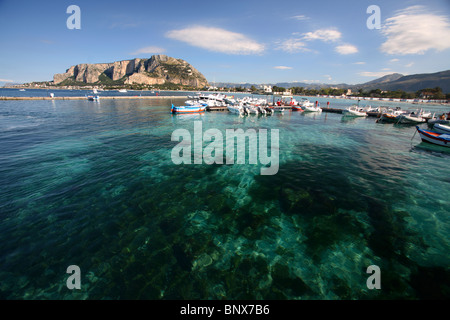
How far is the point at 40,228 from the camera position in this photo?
863 cm

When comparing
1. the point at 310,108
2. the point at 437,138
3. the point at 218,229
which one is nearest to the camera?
the point at 218,229

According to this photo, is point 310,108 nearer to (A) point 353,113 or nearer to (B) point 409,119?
(A) point 353,113

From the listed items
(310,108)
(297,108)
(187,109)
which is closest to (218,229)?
(187,109)

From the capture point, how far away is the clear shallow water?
21.1 ft

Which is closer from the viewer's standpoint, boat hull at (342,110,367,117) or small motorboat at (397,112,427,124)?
small motorboat at (397,112,427,124)

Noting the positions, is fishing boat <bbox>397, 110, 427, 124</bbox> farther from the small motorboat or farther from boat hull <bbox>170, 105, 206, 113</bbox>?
boat hull <bbox>170, 105, 206, 113</bbox>

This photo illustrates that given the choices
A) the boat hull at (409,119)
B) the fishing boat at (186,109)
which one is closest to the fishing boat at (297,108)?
the boat hull at (409,119)

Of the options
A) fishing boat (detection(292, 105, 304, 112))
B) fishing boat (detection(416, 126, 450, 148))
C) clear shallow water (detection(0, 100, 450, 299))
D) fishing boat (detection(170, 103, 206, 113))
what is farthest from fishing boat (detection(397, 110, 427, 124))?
fishing boat (detection(170, 103, 206, 113))

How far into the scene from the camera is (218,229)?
9.06 m

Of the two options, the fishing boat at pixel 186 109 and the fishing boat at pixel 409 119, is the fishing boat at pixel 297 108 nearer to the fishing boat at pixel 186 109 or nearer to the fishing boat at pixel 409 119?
the fishing boat at pixel 409 119

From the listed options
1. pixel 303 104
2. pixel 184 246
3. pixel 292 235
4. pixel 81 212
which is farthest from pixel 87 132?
pixel 303 104

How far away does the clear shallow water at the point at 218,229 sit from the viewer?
644 cm
